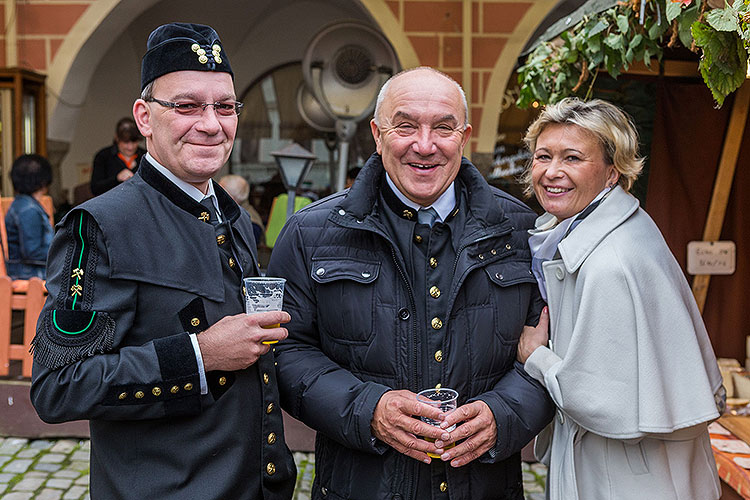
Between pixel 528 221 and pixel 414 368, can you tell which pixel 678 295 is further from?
pixel 414 368

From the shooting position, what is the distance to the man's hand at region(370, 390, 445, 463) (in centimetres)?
201

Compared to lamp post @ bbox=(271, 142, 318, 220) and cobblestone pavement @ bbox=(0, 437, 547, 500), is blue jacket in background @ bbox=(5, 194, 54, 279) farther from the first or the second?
lamp post @ bbox=(271, 142, 318, 220)

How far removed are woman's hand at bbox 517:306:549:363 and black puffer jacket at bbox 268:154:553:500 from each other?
0.03 m

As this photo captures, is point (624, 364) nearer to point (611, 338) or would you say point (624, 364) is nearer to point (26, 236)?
point (611, 338)

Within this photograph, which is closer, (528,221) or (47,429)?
(528,221)

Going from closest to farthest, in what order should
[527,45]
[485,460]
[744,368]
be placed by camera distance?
[485,460] < [744,368] < [527,45]

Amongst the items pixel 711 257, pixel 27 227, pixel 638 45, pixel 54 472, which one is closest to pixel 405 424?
pixel 638 45

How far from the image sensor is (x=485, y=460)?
2141mm

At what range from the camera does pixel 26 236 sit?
5910 mm

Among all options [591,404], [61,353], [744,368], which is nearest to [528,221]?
[591,404]

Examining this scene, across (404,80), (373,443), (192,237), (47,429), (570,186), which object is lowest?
(47,429)

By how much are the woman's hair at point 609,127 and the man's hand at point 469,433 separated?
953 millimetres

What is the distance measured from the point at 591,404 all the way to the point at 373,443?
0.65m

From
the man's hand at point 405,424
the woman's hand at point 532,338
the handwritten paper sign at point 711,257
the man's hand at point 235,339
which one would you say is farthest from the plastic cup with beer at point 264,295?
the handwritten paper sign at point 711,257
